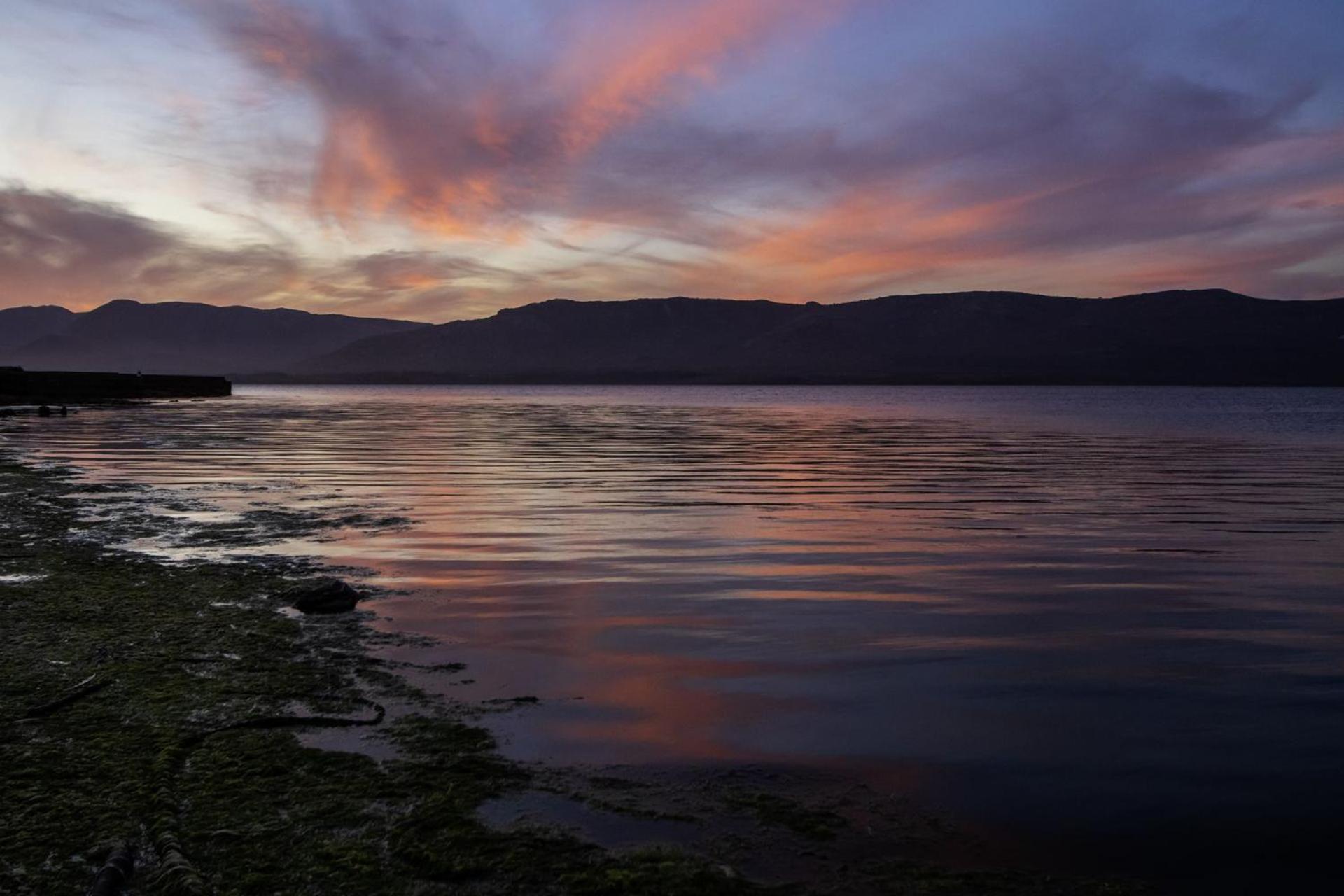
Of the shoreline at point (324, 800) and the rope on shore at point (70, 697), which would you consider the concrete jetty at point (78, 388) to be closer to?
the rope on shore at point (70, 697)

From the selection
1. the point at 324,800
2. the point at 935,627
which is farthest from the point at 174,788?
the point at 935,627

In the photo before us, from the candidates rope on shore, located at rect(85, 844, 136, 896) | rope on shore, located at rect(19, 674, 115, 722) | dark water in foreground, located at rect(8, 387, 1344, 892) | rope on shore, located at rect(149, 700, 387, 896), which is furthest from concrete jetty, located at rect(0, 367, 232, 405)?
rope on shore, located at rect(85, 844, 136, 896)

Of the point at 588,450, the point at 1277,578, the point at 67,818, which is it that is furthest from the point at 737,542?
the point at 588,450

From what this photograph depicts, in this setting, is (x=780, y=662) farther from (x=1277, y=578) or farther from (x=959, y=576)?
(x=1277, y=578)

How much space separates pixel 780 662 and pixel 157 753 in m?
5.48

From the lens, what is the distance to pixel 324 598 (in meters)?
10.8

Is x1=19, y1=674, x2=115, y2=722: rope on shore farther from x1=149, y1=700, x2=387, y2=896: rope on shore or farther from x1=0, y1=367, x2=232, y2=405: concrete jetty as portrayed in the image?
x1=0, y1=367, x2=232, y2=405: concrete jetty

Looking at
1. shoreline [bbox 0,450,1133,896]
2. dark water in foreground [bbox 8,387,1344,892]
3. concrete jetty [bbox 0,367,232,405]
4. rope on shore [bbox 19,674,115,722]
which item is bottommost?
dark water in foreground [bbox 8,387,1344,892]

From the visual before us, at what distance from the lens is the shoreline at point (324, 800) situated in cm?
497

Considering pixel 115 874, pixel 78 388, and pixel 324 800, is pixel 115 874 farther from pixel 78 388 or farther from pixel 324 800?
pixel 78 388

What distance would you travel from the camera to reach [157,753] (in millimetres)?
6359

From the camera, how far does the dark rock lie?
10727 mm

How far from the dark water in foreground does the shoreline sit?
2.16 ft

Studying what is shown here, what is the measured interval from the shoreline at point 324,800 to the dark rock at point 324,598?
1472mm
